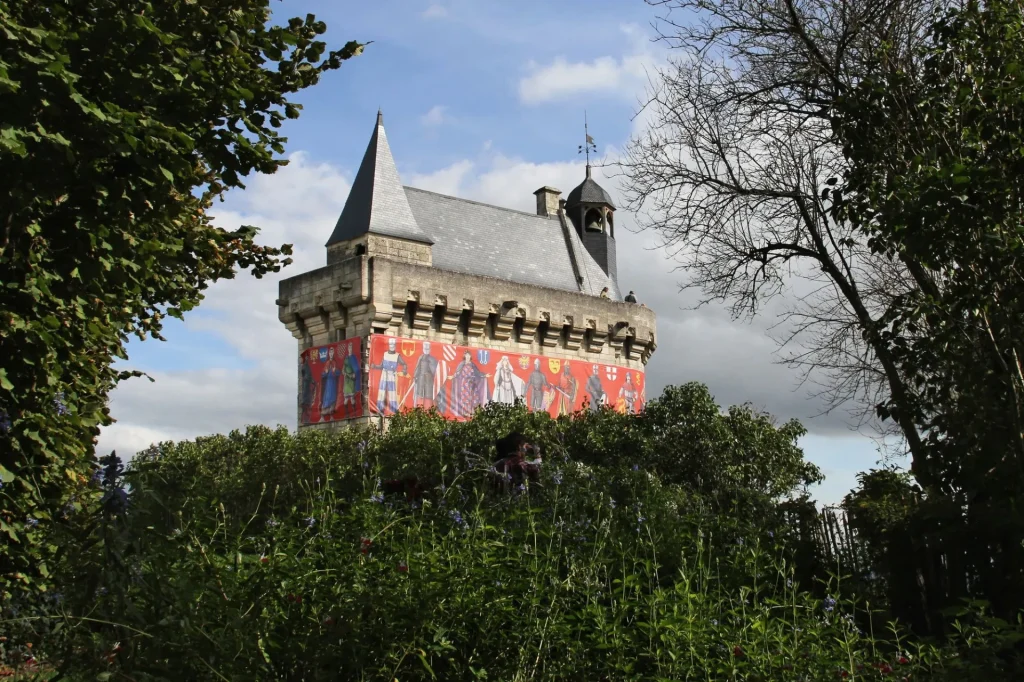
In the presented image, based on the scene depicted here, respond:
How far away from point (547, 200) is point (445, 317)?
875 cm

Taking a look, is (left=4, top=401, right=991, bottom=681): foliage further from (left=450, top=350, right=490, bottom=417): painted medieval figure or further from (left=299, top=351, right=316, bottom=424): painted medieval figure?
(left=299, top=351, right=316, bottom=424): painted medieval figure

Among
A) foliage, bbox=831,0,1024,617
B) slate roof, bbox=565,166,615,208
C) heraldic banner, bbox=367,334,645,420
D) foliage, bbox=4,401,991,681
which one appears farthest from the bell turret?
foliage, bbox=4,401,991,681

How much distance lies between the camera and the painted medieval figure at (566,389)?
27109 millimetres

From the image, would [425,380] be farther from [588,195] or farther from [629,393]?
[588,195]

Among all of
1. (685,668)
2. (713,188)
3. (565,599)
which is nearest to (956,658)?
(685,668)

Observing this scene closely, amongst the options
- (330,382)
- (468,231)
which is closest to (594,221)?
(468,231)

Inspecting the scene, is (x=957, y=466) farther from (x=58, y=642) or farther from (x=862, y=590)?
(x=58, y=642)

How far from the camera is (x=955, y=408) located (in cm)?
731

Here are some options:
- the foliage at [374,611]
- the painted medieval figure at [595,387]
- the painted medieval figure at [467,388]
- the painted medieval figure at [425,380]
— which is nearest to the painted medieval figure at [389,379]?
the painted medieval figure at [425,380]

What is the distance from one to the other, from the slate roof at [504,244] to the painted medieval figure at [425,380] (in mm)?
2757

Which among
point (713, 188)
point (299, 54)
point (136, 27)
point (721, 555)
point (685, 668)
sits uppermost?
point (713, 188)

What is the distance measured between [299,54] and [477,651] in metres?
4.71

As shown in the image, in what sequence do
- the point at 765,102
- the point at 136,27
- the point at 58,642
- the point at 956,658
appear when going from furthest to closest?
1. the point at 765,102
2. the point at 136,27
3. the point at 956,658
4. the point at 58,642

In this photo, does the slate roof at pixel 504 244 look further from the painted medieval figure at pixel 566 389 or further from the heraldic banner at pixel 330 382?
the heraldic banner at pixel 330 382
